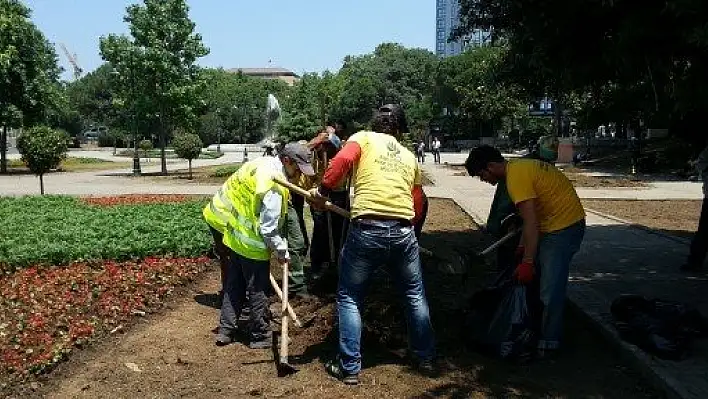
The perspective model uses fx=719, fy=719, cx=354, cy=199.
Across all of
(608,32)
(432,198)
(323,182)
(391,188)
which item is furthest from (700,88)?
(432,198)

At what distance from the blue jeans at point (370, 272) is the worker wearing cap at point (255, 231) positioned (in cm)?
73

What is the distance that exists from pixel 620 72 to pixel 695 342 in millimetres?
2084

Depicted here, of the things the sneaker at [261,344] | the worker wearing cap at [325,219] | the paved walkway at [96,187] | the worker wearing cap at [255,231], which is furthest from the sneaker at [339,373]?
the paved walkway at [96,187]

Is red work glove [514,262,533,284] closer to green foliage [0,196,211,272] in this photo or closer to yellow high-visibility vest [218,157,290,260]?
yellow high-visibility vest [218,157,290,260]

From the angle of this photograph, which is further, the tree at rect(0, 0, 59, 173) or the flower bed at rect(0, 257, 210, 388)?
the tree at rect(0, 0, 59, 173)

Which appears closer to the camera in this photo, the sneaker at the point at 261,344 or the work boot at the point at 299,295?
the sneaker at the point at 261,344

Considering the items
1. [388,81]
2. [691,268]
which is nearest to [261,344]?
[691,268]

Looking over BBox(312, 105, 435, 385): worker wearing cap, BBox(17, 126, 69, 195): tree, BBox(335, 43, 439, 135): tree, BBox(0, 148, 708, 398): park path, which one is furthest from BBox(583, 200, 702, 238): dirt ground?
BBox(335, 43, 439, 135): tree

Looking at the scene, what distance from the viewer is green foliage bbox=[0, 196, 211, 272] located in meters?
8.30

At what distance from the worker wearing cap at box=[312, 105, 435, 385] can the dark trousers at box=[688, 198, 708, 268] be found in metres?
4.81

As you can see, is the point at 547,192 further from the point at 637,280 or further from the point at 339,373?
the point at 637,280

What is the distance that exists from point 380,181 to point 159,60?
78.1 feet

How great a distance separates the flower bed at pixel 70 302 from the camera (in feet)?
16.8

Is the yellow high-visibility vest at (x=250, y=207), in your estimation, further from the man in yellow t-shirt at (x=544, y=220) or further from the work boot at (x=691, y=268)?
the work boot at (x=691, y=268)
